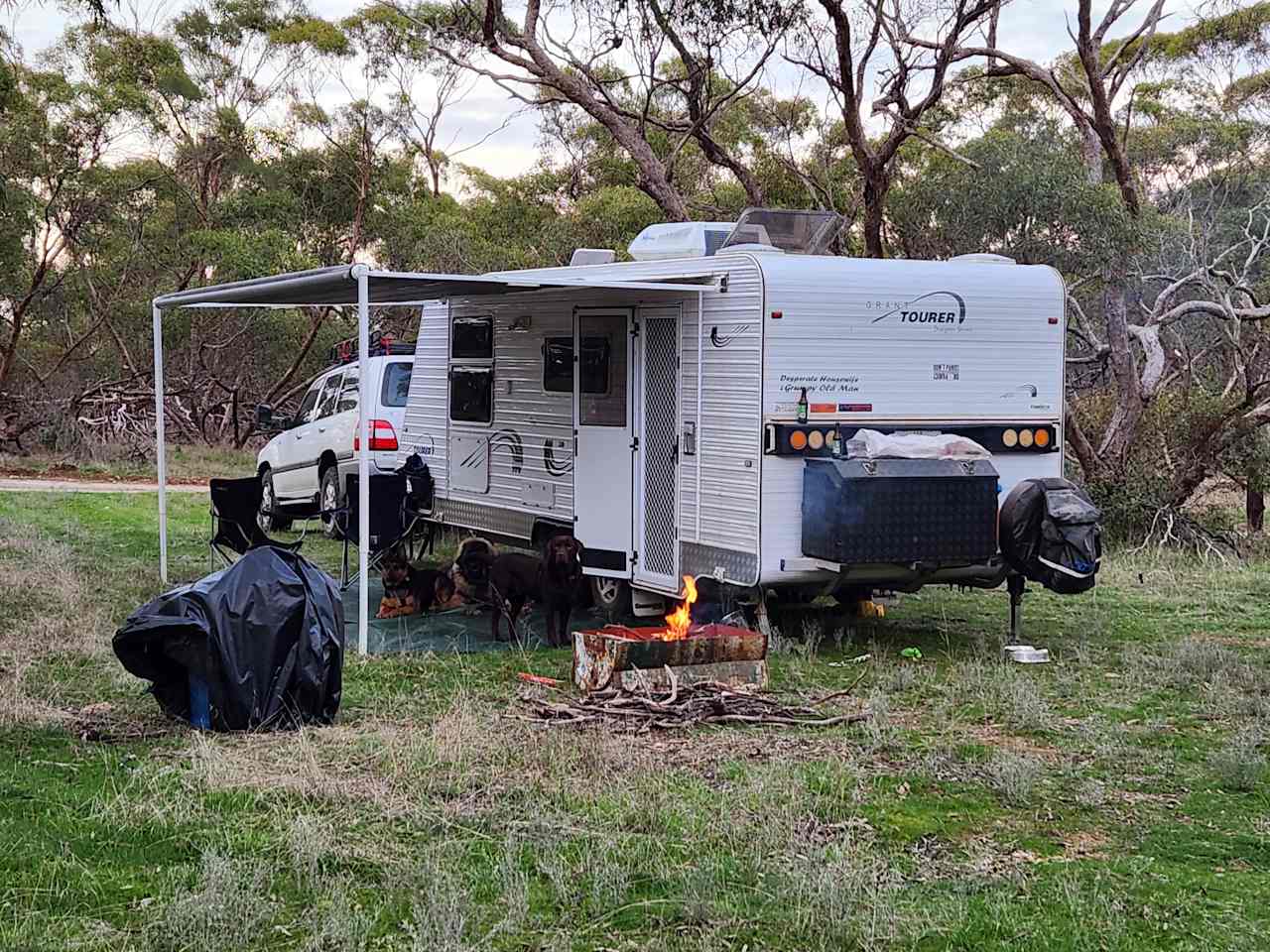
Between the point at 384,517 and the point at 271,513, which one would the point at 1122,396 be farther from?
the point at 271,513

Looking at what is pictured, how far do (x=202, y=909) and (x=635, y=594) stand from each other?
20.3ft

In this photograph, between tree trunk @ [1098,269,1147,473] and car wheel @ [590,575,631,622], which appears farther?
tree trunk @ [1098,269,1147,473]

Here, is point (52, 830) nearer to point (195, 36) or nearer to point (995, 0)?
point (995, 0)

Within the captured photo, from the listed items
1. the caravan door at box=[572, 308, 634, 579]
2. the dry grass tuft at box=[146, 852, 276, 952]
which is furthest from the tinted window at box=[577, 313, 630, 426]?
the dry grass tuft at box=[146, 852, 276, 952]

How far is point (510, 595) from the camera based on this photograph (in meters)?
9.84

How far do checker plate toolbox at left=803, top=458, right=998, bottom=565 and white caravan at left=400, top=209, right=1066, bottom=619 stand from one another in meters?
0.04

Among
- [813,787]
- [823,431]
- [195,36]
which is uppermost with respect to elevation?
[195,36]

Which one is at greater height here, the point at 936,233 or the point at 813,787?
the point at 936,233

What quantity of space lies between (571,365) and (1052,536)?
12.1ft

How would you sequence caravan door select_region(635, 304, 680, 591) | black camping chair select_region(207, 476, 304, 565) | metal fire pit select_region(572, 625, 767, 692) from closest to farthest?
metal fire pit select_region(572, 625, 767, 692) → caravan door select_region(635, 304, 680, 591) → black camping chair select_region(207, 476, 304, 565)

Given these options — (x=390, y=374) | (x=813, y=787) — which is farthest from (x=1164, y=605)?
(x=390, y=374)

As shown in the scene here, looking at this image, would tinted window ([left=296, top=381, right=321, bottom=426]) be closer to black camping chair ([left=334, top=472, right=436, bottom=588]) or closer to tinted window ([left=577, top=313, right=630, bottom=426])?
black camping chair ([left=334, top=472, right=436, bottom=588])

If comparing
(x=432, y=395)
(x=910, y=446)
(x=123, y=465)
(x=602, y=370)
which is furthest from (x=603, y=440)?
(x=123, y=465)

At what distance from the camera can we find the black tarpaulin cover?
6.71 m
